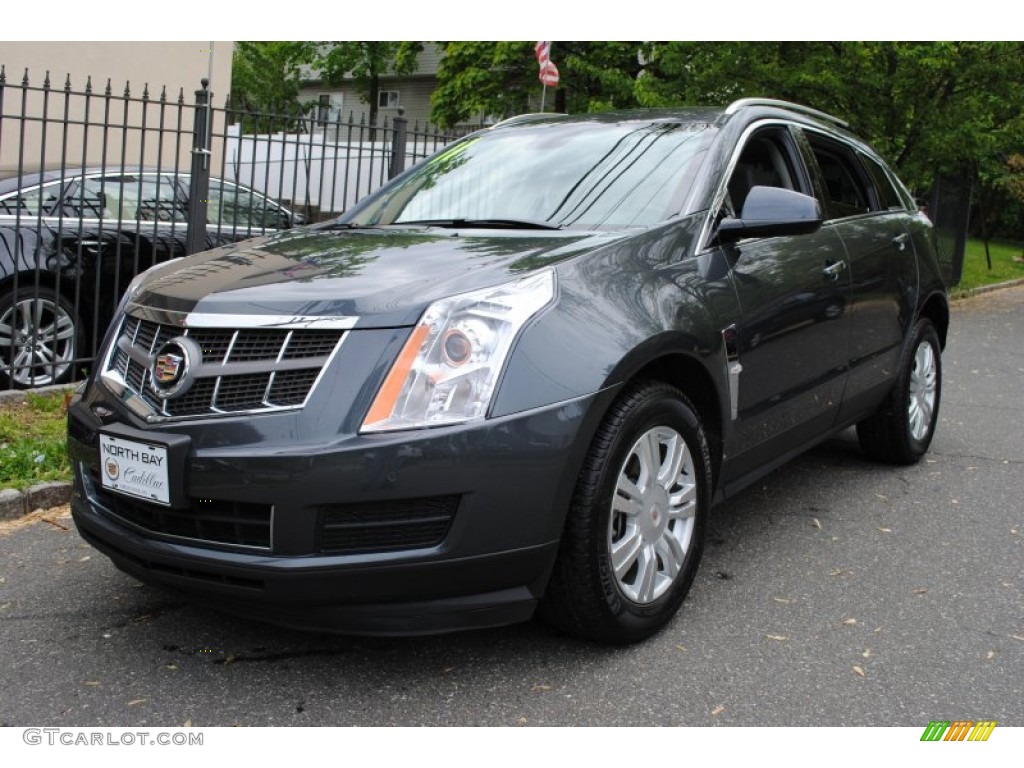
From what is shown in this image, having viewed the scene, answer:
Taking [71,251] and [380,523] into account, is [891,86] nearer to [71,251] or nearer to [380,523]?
[71,251]

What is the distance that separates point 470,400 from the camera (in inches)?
102

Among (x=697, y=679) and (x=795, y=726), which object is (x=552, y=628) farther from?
(x=795, y=726)

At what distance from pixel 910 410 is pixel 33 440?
14.9 feet

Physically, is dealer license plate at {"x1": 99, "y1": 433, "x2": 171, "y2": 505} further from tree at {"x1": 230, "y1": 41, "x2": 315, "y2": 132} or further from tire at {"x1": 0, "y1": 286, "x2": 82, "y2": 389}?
tree at {"x1": 230, "y1": 41, "x2": 315, "y2": 132}

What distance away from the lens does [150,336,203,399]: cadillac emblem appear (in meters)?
2.71

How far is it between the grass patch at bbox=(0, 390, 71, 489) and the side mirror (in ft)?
8.97

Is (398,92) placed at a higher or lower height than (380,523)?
higher

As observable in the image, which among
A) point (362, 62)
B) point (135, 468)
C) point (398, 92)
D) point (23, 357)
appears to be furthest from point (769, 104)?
point (398, 92)

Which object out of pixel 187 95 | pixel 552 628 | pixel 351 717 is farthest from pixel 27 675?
pixel 187 95

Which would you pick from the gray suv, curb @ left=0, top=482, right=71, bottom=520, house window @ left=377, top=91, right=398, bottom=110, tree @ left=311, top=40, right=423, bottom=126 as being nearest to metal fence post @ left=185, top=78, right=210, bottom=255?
curb @ left=0, top=482, right=71, bottom=520

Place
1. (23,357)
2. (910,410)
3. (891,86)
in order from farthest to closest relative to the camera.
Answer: (891,86) < (23,357) < (910,410)

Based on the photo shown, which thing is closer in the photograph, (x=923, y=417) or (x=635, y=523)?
(x=635, y=523)

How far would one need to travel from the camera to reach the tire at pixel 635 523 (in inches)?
111
